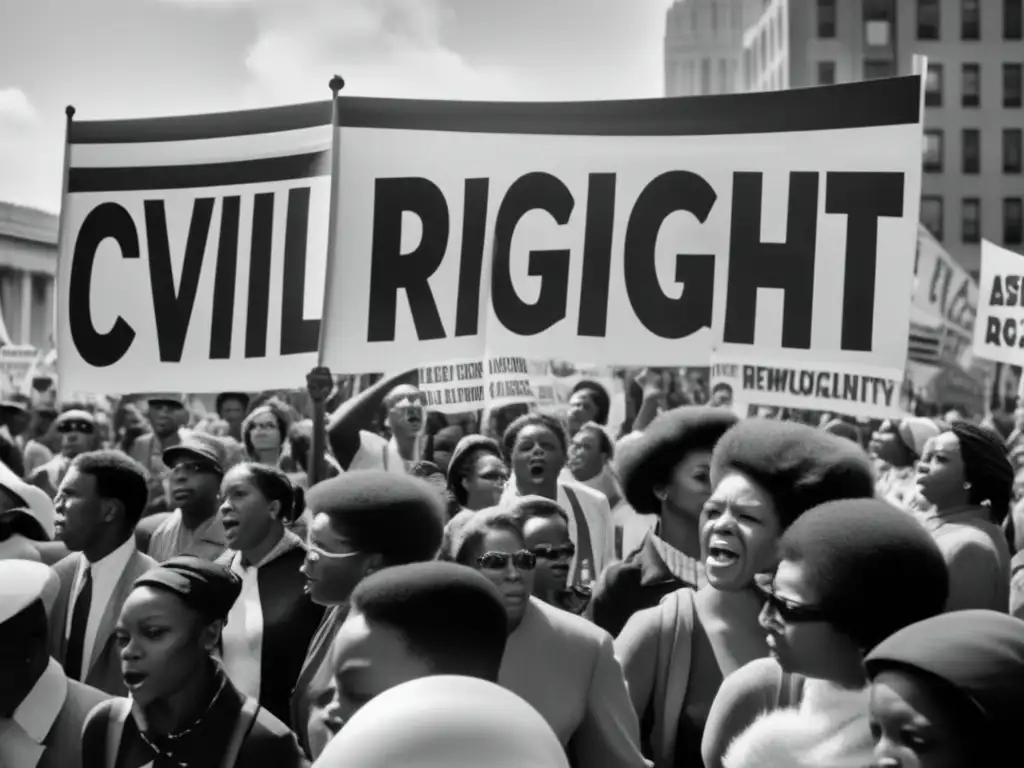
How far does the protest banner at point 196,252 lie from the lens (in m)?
6.75

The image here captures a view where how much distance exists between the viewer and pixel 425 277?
669cm

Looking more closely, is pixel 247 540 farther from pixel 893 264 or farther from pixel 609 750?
pixel 893 264

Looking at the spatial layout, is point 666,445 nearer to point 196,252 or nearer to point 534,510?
point 534,510

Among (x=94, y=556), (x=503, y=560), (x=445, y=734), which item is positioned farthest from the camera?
(x=94, y=556)

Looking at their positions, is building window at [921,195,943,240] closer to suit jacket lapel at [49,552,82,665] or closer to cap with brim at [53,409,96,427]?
cap with brim at [53,409,96,427]

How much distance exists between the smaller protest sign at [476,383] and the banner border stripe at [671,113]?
1.04 m

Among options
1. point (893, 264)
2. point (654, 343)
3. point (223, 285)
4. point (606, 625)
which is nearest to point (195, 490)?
point (223, 285)

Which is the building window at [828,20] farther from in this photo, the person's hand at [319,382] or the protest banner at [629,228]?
the person's hand at [319,382]

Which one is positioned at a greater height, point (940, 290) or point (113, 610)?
point (940, 290)

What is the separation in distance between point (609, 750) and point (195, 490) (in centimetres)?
330

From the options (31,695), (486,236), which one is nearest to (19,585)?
(31,695)

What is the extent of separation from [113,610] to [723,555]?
250cm

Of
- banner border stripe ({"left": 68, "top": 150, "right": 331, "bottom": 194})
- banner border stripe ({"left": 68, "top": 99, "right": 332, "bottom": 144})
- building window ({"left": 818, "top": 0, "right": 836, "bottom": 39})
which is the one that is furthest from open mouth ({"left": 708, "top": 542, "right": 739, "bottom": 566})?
building window ({"left": 818, "top": 0, "right": 836, "bottom": 39})

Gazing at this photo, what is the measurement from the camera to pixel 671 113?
6582 mm
